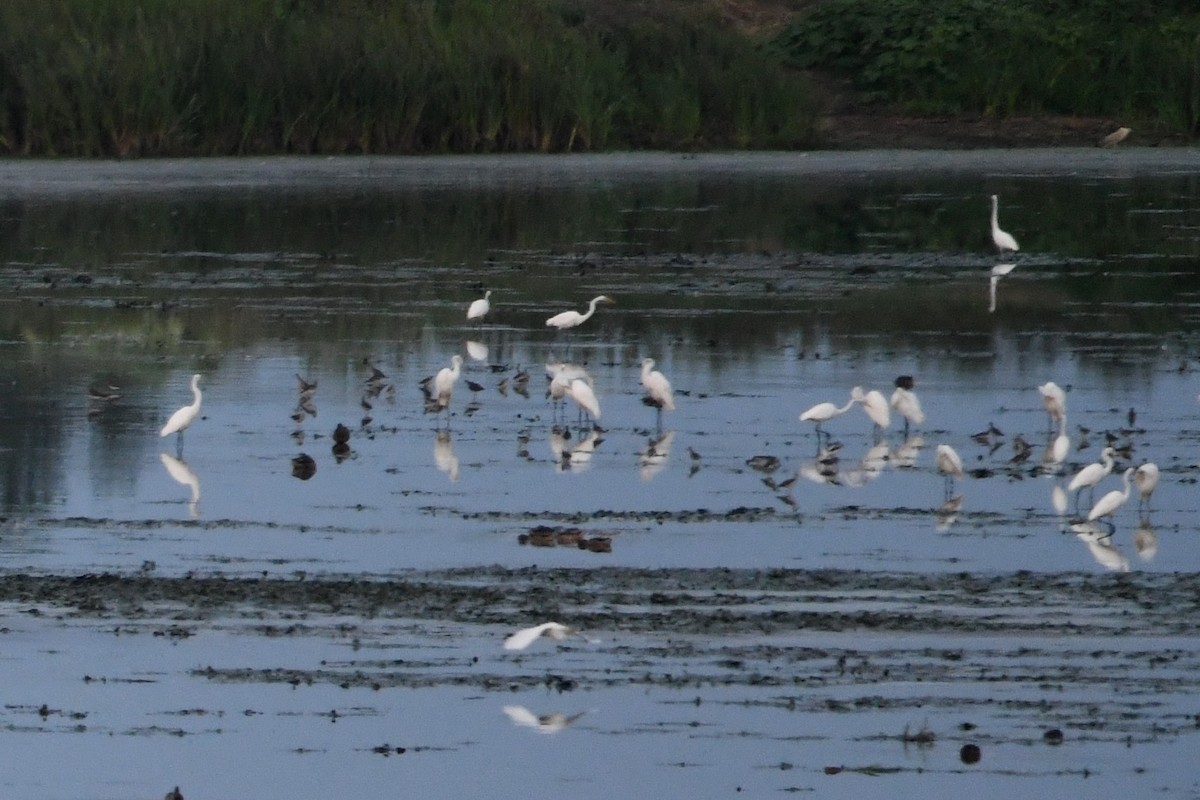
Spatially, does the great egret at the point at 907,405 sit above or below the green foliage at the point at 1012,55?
below

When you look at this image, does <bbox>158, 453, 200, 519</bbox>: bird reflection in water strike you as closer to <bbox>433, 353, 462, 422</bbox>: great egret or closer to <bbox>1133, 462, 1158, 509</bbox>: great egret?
<bbox>433, 353, 462, 422</bbox>: great egret

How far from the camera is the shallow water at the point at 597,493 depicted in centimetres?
729

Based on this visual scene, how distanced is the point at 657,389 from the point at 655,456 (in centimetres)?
96

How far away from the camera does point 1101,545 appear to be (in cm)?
998

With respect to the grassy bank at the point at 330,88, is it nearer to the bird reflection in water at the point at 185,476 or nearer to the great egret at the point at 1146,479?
the bird reflection in water at the point at 185,476

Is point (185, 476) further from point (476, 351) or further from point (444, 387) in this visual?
point (476, 351)

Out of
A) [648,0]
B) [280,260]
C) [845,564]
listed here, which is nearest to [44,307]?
[280,260]

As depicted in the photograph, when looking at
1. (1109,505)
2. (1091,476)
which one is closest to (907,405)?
(1091,476)

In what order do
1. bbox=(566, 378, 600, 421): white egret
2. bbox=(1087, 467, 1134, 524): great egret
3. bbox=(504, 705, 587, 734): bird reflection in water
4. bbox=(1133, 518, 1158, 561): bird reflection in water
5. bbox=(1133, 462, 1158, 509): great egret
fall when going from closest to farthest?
bbox=(504, 705, 587, 734): bird reflection in water → bbox=(1133, 518, 1158, 561): bird reflection in water → bbox=(1087, 467, 1134, 524): great egret → bbox=(1133, 462, 1158, 509): great egret → bbox=(566, 378, 600, 421): white egret

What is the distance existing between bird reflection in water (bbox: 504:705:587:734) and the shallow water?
6cm

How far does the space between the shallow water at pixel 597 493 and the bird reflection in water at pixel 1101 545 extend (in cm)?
4

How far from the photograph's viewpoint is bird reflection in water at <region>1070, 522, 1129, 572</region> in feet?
31.4

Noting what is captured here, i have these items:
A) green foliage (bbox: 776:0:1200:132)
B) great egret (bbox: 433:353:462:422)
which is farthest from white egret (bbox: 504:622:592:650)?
green foliage (bbox: 776:0:1200:132)

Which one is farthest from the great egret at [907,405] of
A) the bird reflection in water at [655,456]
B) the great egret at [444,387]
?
the great egret at [444,387]
